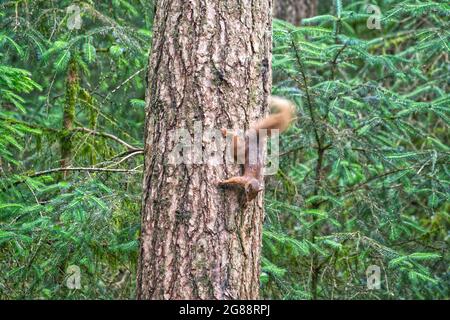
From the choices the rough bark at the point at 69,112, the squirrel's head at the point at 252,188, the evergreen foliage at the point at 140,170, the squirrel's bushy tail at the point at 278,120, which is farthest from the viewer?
the rough bark at the point at 69,112

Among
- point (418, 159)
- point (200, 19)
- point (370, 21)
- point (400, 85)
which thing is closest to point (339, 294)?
point (418, 159)

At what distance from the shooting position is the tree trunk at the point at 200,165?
3547 millimetres

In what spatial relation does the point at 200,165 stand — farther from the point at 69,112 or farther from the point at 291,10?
the point at 291,10

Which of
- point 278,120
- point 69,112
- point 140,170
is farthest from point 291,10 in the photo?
point 278,120

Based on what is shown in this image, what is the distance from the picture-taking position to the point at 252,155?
366 centimetres

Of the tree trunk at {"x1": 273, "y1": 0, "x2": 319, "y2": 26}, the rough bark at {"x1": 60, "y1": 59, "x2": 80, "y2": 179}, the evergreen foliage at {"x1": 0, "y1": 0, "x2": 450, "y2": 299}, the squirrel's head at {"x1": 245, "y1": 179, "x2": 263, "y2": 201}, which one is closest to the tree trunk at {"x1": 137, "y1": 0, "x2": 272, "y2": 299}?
the squirrel's head at {"x1": 245, "y1": 179, "x2": 263, "y2": 201}

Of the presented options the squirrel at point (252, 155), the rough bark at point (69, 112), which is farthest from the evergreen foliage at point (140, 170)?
the squirrel at point (252, 155)

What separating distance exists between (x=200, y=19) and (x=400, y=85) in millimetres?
4967

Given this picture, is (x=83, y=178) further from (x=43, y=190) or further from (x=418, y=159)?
(x=418, y=159)

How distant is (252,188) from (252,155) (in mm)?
191

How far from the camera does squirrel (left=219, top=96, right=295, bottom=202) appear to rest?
356cm

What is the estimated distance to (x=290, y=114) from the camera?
3.75 m

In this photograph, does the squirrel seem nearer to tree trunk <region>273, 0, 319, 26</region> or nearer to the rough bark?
the rough bark

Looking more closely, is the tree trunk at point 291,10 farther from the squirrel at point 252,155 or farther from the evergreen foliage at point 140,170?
the squirrel at point 252,155
